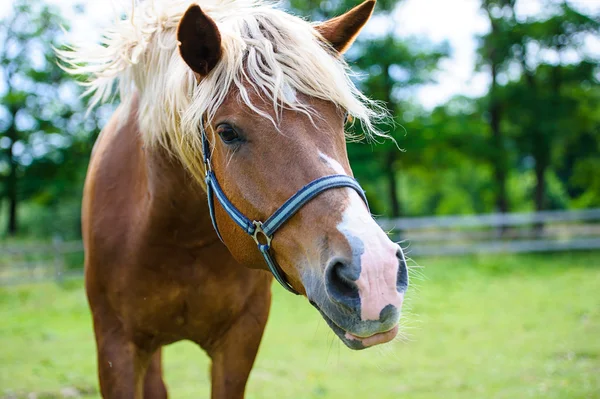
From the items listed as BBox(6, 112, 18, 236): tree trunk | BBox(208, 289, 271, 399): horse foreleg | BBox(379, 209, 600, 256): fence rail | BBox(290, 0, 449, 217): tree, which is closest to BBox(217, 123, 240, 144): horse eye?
BBox(208, 289, 271, 399): horse foreleg

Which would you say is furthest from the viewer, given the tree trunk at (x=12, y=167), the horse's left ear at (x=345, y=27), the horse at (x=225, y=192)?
the tree trunk at (x=12, y=167)

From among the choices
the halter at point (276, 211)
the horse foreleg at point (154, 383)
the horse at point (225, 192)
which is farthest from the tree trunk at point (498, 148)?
the halter at point (276, 211)

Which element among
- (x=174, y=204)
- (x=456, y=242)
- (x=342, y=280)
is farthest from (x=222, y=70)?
(x=456, y=242)

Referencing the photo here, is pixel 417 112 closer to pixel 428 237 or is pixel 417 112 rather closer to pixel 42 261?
pixel 428 237

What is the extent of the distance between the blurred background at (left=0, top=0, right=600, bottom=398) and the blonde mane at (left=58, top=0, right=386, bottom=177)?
3687 millimetres

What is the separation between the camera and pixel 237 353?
277 centimetres

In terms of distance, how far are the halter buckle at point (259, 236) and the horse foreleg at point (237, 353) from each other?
0.94 metres

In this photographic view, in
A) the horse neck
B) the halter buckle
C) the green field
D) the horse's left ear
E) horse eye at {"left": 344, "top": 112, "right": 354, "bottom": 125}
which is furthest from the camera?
the green field

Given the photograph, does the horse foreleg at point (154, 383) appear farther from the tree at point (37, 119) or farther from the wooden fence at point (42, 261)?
the tree at point (37, 119)

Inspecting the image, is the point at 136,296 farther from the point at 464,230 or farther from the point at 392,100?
the point at 464,230

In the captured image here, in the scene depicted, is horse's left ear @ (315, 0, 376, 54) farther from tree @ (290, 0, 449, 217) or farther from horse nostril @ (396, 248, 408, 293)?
tree @ (290, 0, 449, 217)

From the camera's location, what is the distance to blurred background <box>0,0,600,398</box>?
5.94m

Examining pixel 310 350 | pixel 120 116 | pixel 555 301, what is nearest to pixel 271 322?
pixel 310 350

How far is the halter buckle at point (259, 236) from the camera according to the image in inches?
75.0
